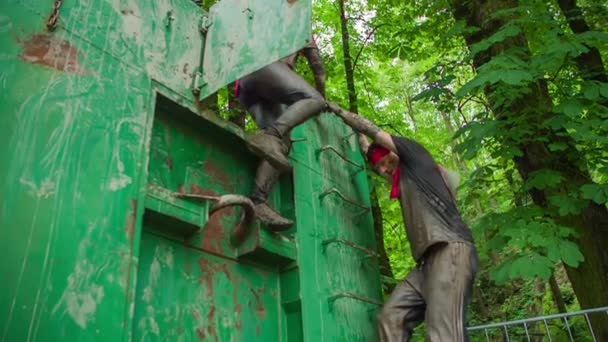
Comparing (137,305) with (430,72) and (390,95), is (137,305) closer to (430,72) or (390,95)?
(430,72)

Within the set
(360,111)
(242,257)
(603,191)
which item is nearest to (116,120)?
(242,257)

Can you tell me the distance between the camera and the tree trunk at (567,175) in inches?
202

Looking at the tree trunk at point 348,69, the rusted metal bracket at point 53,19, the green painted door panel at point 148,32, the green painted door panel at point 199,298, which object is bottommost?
the green painted door panel at point 199,298

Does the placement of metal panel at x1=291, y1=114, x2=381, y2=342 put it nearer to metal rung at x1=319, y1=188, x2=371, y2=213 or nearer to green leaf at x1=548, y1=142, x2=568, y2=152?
metal rung at x1=319, y1=188, x2=371, y2=213

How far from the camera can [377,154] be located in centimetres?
473

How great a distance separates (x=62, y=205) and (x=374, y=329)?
293 centimetres

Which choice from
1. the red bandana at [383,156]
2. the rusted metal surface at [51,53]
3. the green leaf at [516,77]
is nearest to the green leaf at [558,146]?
the green leaf at [516,77]

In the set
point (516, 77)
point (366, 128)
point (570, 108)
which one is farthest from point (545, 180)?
point (366, 128)

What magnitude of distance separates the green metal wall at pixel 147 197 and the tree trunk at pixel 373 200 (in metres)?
2.86

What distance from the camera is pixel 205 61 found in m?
3.34

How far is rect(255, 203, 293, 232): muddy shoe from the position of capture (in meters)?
3.42

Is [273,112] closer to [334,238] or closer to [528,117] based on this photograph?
[334,238]

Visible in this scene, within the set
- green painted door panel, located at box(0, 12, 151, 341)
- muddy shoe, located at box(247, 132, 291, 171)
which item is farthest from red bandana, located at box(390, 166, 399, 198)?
green painted door panel, located at box(0, 12, 151, 341)

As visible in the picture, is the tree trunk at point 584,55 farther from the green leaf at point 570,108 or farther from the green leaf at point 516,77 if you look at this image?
the green leaf at point 516,77
